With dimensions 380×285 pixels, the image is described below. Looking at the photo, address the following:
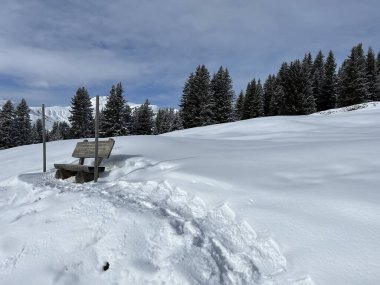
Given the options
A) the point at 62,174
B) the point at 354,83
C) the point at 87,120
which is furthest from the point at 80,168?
the point at 354,83

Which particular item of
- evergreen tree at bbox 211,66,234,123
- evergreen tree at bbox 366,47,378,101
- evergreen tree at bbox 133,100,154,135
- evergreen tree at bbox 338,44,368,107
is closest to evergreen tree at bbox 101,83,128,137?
evergreen tree at bbox 133,100,154,135

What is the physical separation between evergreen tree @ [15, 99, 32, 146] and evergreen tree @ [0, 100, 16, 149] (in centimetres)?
142

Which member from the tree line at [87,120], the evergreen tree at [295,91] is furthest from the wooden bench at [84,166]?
the evergreen tree at [295,91]

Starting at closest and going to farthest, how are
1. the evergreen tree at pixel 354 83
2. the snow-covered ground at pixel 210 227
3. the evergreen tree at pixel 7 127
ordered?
the snow-covered ground at pixel 210 227 < the evergreen tree at pixel 7 127 < the evergreen tree at pixel 354 83

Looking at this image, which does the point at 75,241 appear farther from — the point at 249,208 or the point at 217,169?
the point at 217,169

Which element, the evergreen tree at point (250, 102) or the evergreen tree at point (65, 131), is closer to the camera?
the evergreen tree at point (250, 102)

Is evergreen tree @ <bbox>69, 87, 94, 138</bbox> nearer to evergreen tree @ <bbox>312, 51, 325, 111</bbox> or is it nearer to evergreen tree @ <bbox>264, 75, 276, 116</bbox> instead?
evergreen tree @ <bbox>264, 75, 276, 116</bbox>

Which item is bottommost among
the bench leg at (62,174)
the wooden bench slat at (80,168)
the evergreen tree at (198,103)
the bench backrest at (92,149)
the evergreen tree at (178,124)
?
the bench leg at (62,174)

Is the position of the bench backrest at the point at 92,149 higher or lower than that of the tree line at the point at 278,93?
lower

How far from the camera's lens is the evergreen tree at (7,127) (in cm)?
4500

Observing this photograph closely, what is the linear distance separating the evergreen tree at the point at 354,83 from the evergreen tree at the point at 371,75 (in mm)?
4372

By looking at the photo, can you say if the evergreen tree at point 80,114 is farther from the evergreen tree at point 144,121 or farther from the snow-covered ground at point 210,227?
the snow-covered ground at point 210,227

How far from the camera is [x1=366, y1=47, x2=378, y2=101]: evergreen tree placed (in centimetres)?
5058

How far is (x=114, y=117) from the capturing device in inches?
1672
